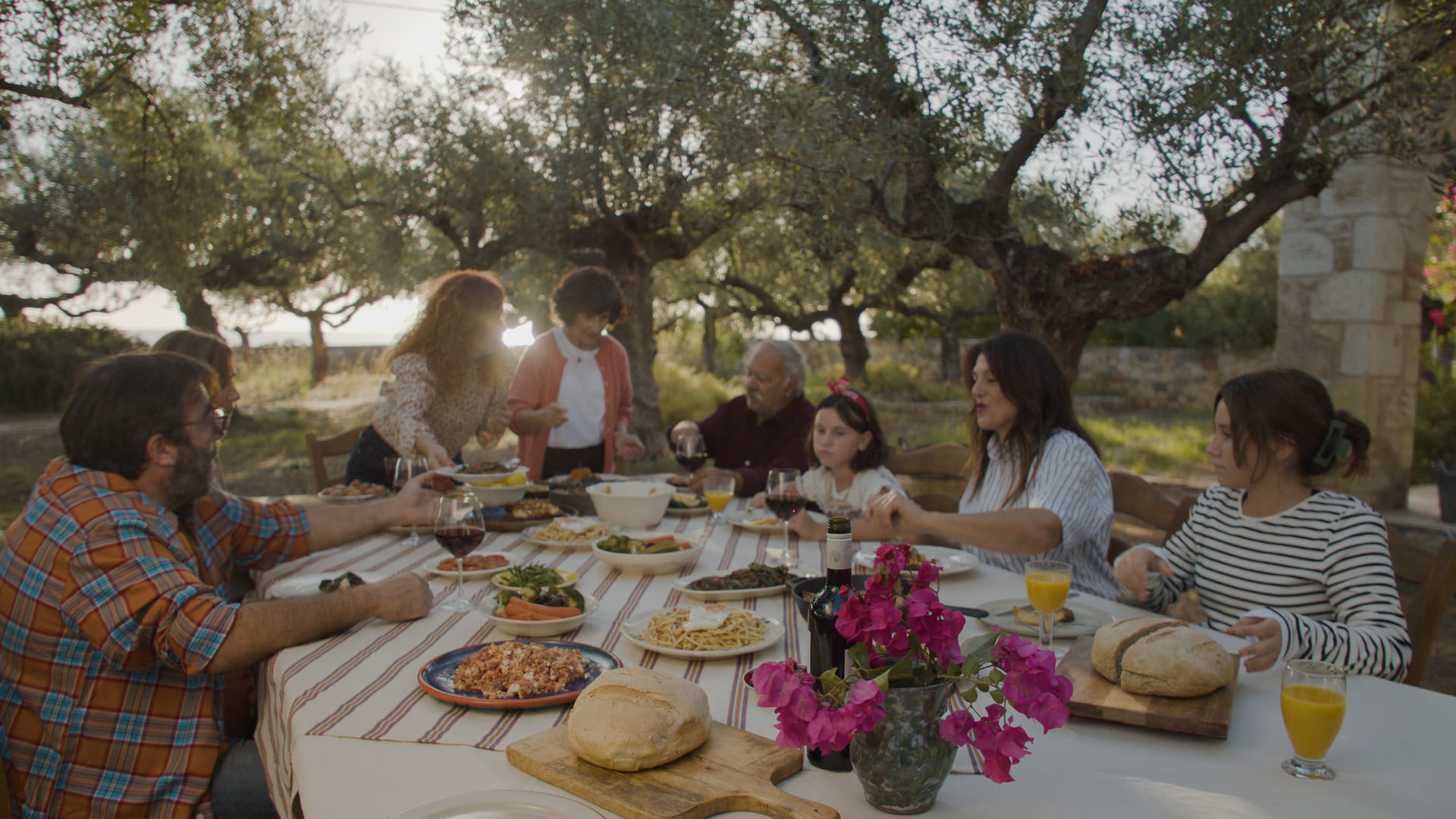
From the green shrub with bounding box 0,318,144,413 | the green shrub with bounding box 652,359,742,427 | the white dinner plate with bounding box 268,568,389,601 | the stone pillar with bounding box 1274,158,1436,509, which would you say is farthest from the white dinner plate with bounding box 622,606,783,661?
the green shrub with bounding box 0,318,144,413

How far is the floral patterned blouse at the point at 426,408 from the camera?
4.03 metres

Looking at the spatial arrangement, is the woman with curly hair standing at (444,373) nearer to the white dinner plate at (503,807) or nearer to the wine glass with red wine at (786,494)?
the wine glass with red wine at (786,494)

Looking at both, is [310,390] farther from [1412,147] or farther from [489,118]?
[1412,147]

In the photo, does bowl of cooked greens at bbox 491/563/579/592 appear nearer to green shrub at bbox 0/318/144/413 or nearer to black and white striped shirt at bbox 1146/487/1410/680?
black and white striped shirt at bbox 1146/487/1410/680

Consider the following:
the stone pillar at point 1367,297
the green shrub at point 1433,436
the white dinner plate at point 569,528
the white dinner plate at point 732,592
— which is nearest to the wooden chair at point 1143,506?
the white dinner plate at point 732,592

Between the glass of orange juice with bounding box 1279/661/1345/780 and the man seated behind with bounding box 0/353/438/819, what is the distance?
193cm

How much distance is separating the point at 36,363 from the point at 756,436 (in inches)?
675

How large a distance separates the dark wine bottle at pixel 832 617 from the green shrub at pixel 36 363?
711 inches

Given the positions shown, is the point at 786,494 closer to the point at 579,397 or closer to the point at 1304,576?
the point at 1304,576

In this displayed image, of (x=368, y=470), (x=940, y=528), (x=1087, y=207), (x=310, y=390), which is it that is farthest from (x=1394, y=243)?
(x=310, y=390)

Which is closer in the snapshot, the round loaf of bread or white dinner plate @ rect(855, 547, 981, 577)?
the round loaf of bread

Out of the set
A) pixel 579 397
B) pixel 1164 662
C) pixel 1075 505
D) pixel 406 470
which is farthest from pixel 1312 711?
pixel 579 397

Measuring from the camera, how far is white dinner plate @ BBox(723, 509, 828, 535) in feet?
11.1

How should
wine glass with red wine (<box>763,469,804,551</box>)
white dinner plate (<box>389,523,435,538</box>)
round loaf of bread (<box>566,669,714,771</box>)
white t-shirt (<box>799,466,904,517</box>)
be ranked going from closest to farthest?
round loaf of bread (<box>566,669,714,771</box>) → wine glass with red wine (<box>763,469,804,551</box>) → white dinner plate (<box>389,523,435,538</box>) → white t-shirt (<box>799,466,904,517</box>)
